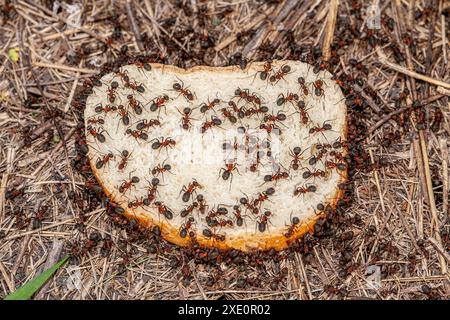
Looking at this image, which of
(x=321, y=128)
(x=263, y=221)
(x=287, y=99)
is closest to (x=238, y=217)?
(x=263, y=221)

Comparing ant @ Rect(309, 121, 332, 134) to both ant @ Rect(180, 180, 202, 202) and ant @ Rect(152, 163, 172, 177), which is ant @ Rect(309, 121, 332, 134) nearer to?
ant @ Rect(180, 180, 202, 202)

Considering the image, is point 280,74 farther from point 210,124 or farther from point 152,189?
point 152,189

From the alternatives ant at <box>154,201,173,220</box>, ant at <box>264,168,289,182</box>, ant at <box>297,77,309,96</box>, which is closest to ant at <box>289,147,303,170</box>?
ant at <box>264,168,289,182</box>

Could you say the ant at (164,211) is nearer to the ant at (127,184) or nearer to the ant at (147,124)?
the ant at (127,184)

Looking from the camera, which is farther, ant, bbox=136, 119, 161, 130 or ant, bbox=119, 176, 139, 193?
ant, bbox=136, 119, 161, 130

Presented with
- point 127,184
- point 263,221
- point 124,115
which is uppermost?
point 124,115

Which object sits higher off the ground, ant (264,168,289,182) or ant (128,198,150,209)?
ant (264,168,289,182)
